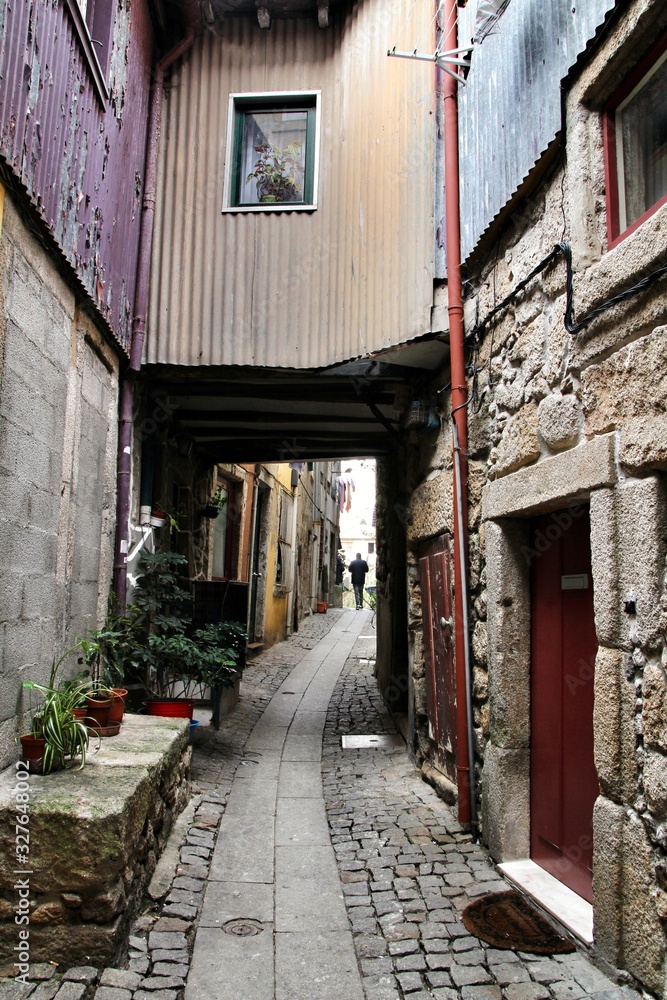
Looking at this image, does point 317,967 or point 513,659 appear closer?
point 317,967

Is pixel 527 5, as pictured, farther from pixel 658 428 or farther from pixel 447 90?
pixel 658 428

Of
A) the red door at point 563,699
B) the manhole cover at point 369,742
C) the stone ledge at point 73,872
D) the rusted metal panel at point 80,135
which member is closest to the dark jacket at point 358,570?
the manhole cover at point 369,742

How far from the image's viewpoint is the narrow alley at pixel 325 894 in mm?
2709

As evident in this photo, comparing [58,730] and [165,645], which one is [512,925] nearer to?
[58,730]

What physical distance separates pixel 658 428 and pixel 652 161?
1156 mm

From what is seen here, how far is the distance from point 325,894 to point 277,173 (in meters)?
5.16

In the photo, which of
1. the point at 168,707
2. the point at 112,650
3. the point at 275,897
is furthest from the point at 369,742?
the point at 275,897

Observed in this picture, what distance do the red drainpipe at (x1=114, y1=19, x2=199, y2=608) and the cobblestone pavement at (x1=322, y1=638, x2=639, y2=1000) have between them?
87.4 inches

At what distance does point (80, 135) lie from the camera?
13.5 ft

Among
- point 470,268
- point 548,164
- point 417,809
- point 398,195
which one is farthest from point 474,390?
point 417,809

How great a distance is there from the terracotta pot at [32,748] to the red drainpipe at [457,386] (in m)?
2.34

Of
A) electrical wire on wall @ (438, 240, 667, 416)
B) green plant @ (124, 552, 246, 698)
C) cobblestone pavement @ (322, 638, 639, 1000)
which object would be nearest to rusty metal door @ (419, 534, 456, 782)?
cobblestone pavement @ (322, 638, 639, 1000)

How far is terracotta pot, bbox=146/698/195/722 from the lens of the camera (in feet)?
16.9

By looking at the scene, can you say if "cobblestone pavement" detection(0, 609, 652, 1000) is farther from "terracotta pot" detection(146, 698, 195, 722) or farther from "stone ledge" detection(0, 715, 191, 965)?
"terracotta pot" detection(146, 698, 195, 722)
